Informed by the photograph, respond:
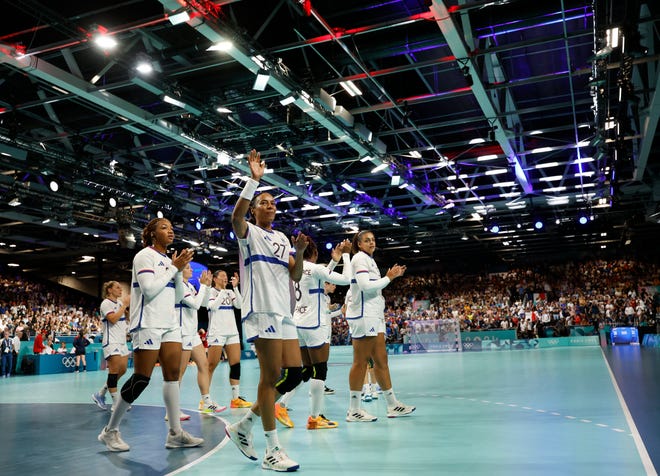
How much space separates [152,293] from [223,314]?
357 cm

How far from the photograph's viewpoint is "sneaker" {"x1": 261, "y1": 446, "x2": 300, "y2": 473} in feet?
13.8

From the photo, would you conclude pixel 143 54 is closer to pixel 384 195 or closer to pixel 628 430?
pixel 628 430

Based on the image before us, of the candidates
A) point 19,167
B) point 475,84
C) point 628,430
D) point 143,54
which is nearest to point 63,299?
point 19,167

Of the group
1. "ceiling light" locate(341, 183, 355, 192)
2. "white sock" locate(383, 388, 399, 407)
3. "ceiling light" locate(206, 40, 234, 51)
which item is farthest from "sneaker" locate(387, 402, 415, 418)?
"ceiling light" locate(341, 183, 355, 192)

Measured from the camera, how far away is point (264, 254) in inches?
179

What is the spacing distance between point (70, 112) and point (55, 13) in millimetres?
5692

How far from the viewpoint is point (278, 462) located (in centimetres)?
423

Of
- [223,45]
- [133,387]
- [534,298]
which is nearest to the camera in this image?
[133,387]

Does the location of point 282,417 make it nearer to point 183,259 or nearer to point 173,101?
point 183,259

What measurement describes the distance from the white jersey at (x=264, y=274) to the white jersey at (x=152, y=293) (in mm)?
1110

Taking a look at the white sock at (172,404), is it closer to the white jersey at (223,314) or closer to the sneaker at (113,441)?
the sneaker at (113,441)

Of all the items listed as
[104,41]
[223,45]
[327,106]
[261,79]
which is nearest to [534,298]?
[327,106]

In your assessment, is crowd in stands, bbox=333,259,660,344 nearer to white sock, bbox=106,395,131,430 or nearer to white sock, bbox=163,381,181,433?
white sock, bbox=163,381,181,433

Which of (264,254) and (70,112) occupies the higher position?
(70,112)
